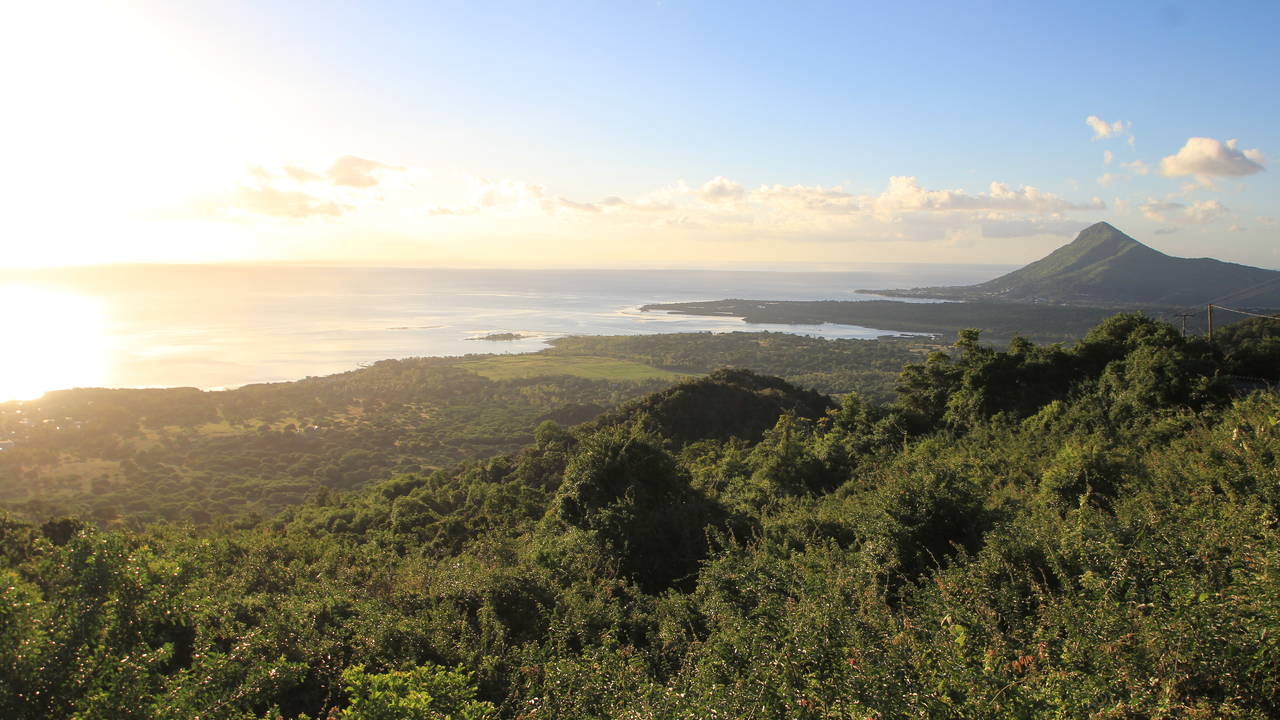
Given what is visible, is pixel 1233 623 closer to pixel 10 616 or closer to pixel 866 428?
pixel 10 616

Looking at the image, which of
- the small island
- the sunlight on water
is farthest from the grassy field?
the sunlight on water

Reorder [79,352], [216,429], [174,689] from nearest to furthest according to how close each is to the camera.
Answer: [174,689], [216,429], [79,352]

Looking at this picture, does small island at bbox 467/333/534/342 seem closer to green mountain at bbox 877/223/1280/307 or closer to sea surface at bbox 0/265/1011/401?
sea surface at bbox 0/265/1011/401

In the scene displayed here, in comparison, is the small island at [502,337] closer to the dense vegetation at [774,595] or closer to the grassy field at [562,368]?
the grassy field at [562,368]

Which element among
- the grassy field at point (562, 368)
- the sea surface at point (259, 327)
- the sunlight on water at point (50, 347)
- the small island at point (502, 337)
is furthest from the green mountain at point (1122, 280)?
the sunlight on water at point (50, 347)

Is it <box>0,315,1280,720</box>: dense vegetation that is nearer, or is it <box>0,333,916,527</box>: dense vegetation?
<box>0,315,1280,720</box>: dense vegetation

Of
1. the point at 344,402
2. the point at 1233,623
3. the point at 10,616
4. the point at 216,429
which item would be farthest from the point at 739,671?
the point at 344,402
